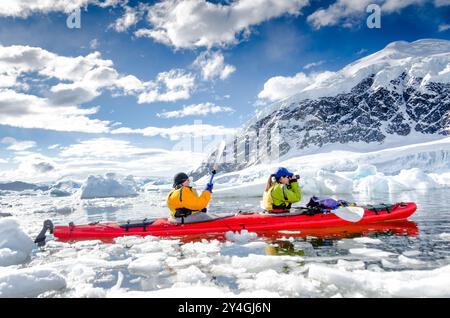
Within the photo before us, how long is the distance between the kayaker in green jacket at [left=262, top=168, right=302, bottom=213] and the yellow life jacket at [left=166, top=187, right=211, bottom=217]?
172cm

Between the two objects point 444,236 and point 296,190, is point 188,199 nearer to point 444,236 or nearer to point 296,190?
point 296,190

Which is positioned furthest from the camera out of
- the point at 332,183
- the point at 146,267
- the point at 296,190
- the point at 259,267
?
the point at 332,183

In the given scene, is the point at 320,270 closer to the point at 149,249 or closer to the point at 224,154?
the point at 149,249

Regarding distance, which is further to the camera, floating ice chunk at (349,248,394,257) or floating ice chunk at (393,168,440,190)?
floating ice chunk at (393,168,440,190)

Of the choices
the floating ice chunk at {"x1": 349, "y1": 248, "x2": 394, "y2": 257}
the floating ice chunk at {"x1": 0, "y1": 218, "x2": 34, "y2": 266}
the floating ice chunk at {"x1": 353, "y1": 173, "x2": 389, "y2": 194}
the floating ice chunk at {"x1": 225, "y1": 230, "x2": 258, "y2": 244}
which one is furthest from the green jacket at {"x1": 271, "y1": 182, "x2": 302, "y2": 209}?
the floating ice chunk at {"x1": 353, "y1": 173, "x2": 389, "y2": 194}

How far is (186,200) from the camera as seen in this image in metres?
8.56

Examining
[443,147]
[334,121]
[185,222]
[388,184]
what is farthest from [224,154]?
[185,222]

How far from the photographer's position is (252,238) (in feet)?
26.0

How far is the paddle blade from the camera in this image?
8.57 meters

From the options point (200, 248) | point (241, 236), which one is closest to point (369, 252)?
point (241, 236)

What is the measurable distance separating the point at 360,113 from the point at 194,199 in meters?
170

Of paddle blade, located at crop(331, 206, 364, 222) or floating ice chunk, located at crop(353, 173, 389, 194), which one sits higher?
floating ice chunk, located at crop(353, 173, 389, 194)

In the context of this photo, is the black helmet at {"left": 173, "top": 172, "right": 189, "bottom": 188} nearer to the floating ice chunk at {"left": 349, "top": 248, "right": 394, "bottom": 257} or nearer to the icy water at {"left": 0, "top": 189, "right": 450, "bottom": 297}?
the icy water at {"left": 0, "top": 189, "right": 450, "bottom": 297}

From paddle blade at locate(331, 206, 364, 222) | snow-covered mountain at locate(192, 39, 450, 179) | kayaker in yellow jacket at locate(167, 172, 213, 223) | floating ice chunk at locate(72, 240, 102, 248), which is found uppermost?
snow-covered mountain at locate(192, 39, 450, 179)
